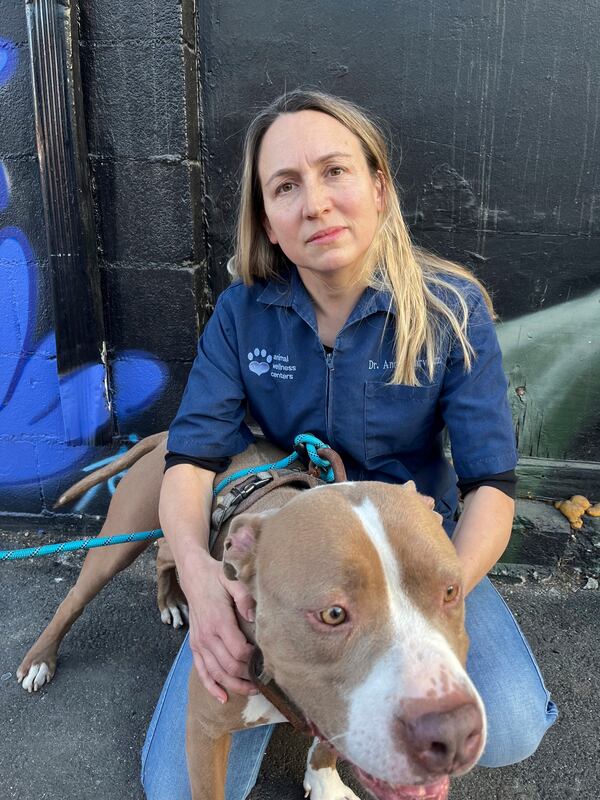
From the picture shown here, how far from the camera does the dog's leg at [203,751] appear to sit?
186 cm

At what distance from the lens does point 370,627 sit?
1330 millimetres

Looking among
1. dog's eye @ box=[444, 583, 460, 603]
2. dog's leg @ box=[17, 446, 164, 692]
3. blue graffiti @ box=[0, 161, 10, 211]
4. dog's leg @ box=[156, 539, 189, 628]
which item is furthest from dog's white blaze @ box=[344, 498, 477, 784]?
blue graffiti @ box=[0, 161, 10, 211]

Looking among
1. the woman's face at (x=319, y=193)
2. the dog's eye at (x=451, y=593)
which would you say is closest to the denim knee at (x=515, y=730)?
the dog's eye at (x=451, y=593)

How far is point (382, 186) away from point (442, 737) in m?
1.83

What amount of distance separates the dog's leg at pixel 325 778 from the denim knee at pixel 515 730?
1.62ft

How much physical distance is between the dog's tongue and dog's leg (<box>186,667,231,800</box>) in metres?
0.62

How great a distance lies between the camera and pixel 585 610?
10.0ft

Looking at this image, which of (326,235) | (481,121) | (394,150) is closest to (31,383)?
(326,235)

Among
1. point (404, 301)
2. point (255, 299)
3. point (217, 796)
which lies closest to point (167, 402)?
point (255, 299)

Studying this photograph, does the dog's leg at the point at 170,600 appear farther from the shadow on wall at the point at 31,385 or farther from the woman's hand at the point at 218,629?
the woman's hand at the point at 218,629

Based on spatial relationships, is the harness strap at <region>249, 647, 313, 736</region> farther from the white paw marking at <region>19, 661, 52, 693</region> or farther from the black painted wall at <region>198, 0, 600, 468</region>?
the black painted wall at <region>198, 0, 600, 468</region>

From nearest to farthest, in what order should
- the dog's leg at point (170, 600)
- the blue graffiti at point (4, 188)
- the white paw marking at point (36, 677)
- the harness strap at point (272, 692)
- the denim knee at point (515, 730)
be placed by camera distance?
the harness strap at point (272, 692) → the denim knee at point (515, 730) → the white paw marking at point (36, 677) → the dog's leg at point (170, 600) → the blue graffiti at point (4, 188)

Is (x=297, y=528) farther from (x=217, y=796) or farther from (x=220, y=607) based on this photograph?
(x=217, y=796)

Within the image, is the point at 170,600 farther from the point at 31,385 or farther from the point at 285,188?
the point at 285,188
